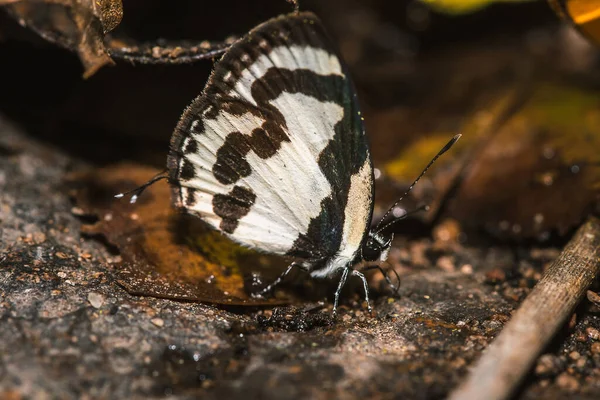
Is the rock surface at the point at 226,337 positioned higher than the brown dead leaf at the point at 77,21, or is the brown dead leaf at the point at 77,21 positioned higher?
the brown dead leaf at the point at 77,21

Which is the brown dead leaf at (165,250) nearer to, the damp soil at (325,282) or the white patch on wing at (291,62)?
the damp soil at (325,282)

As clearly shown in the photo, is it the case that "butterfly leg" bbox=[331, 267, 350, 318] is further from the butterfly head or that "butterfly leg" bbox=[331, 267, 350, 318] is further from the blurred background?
the blurred background

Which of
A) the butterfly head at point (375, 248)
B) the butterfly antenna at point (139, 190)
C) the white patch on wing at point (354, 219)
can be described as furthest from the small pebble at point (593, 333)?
the butterfly antenna at point (139, 190)

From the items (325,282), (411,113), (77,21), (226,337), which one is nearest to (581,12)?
(411,113)

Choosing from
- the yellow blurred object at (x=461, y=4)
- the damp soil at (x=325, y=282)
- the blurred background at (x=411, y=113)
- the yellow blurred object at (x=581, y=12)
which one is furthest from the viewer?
the yellow blurred object at (x=461, y=4)

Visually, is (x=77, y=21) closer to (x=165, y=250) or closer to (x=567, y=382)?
(x=165, y=250)

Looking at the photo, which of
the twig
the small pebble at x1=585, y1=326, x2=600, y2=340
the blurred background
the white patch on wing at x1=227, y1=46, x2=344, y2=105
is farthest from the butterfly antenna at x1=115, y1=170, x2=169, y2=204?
the small pebble at x1=585, y1=326, x2=600, y2=340

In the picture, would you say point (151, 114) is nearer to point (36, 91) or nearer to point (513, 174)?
point (36, 91)
